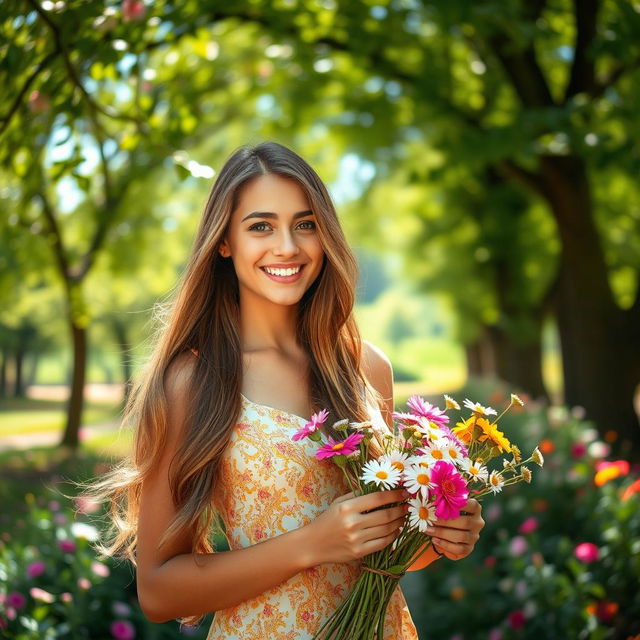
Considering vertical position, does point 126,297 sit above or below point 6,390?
above

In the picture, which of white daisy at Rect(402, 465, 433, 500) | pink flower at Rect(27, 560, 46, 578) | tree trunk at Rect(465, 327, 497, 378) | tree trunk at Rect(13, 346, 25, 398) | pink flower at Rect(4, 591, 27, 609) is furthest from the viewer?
tree trunk at Rect(13, 346, 25, 398)

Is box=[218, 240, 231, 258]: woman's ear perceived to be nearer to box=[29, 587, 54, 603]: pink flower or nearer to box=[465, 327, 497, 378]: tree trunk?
box=[29, 587, 54, 603]: pink flower

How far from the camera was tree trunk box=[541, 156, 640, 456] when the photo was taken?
1024 cm

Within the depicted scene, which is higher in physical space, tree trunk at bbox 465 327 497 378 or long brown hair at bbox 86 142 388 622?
long brown hair at bbox 86 142 388 622

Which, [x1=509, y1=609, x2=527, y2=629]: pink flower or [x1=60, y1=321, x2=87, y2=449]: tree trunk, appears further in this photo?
[x1=60, y1=321, x2=87, y2=449]: tree trunk

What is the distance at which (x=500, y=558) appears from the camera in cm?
574

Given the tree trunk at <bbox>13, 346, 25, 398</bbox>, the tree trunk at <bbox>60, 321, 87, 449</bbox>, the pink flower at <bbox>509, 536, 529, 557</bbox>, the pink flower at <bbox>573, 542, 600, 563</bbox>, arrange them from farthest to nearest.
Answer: the tree trunk at <bbox>13, 346, 25, 398</bbox>, the tree trunk at <bbox>60, 321, 87, 449</bbox>, the pink flower at <bbox>509, 536, 529, 557</bbox>, the pink flower at <bbox>573, 542, 600, 563</bbox>

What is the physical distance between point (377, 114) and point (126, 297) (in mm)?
12984

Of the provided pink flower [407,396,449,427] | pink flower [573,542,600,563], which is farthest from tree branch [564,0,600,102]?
pink flower [407,396,449,427]

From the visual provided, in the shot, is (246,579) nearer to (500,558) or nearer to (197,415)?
(197,415)

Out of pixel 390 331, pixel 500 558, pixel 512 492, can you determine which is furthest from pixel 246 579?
pixel 390 331

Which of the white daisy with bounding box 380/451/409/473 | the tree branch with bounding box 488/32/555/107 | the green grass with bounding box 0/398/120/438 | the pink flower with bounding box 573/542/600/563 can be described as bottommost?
the green grass with bounding box 0/398/120/438

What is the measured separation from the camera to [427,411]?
227cm

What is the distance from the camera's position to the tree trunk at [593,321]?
10242mm
